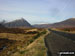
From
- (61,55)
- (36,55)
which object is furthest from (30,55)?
(61,55)

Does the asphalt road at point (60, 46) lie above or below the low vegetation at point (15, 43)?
Result: above

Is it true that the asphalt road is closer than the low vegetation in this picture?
Yes

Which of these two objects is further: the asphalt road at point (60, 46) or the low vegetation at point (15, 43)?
the low vegetation at point (15, 43)

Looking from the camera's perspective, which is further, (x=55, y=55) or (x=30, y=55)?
(x=30, y=55)

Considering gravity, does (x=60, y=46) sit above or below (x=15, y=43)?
above

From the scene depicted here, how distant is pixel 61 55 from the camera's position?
1162 cm

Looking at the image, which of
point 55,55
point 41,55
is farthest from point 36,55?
point 55,55

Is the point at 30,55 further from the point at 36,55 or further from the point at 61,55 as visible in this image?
the point at 61,55

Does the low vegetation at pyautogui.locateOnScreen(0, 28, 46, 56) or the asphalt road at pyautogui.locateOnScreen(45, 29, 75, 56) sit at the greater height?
the asphalt road at pyautogui.locateOnScreen(45, 29, 75, 56)

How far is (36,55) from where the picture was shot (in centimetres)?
1158

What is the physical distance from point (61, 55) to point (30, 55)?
3146 mm

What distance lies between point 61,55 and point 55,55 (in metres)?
0.73

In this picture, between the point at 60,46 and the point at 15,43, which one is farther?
the point at 15,43

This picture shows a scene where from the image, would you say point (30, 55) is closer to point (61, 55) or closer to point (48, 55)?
point (48, 55)
